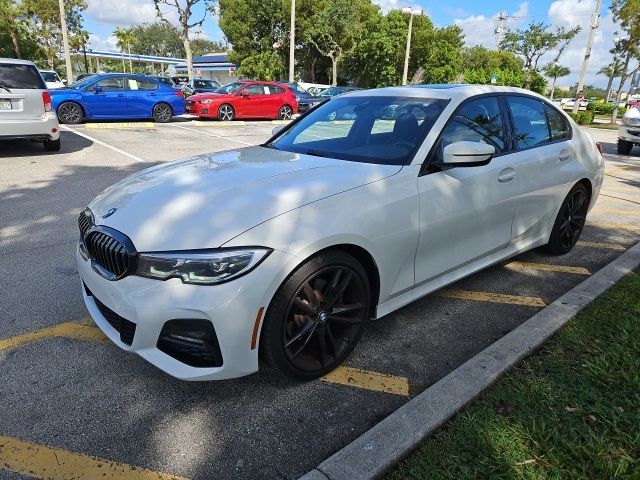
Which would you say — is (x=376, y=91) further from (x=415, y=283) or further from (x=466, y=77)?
(x=466, y=77)

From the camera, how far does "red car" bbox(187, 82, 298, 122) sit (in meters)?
17.3

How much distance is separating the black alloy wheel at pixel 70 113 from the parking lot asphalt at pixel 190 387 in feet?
34.3

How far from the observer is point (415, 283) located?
10.1 feet

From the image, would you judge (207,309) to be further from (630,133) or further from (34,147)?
(630,133)

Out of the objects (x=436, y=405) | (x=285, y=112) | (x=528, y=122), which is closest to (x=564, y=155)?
(x=528, y=122)

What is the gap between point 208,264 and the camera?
2229 mm

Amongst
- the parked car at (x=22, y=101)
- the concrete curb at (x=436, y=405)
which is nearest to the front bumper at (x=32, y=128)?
the parked car at (x=22, y=101)

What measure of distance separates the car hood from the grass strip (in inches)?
52.2

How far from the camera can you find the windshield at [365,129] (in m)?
3.19

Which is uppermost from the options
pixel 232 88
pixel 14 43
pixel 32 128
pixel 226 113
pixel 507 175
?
pixel 14 43

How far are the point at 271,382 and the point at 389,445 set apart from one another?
838 millimetres

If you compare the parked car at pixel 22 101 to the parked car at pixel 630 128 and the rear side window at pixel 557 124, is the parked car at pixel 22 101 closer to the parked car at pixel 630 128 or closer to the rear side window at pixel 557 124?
the rear side window at pixel 557 124

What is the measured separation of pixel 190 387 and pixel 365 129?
7.06 ft

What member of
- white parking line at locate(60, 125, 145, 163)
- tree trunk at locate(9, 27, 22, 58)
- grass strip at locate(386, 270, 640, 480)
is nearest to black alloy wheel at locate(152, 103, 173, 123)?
white parking line at locate(60, 125, 145, 163)
